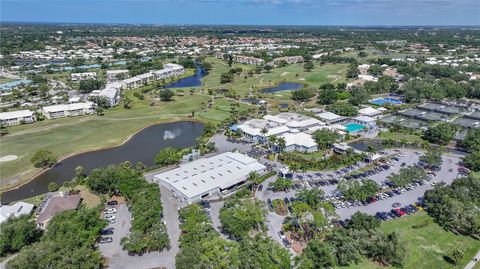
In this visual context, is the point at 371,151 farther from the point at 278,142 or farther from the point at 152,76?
the point at 152,76

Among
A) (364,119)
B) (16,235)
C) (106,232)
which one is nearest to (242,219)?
(106,232)

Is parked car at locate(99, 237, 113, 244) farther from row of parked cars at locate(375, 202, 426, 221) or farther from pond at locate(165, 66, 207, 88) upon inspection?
pond at locate(165, 66, 207, 88)

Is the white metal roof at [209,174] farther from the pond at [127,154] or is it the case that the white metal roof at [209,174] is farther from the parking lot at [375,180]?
the pond at [127,154]

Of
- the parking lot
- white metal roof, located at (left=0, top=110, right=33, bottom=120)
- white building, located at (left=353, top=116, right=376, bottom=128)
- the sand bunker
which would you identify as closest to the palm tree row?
the parking lot

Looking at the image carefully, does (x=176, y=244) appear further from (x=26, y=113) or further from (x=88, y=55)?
(x=88, y=55)

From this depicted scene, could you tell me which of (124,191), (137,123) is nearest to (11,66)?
(137,123)

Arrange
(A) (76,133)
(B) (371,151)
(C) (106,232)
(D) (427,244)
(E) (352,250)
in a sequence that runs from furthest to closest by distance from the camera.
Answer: (A) (76,133) → (B) (371,151) → (C) (106,232) → (D) (427,244) → (E) (352,250)

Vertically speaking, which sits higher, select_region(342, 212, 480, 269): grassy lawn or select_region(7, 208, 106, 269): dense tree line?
select_region(7, 208, 106, 269): dense tree line
